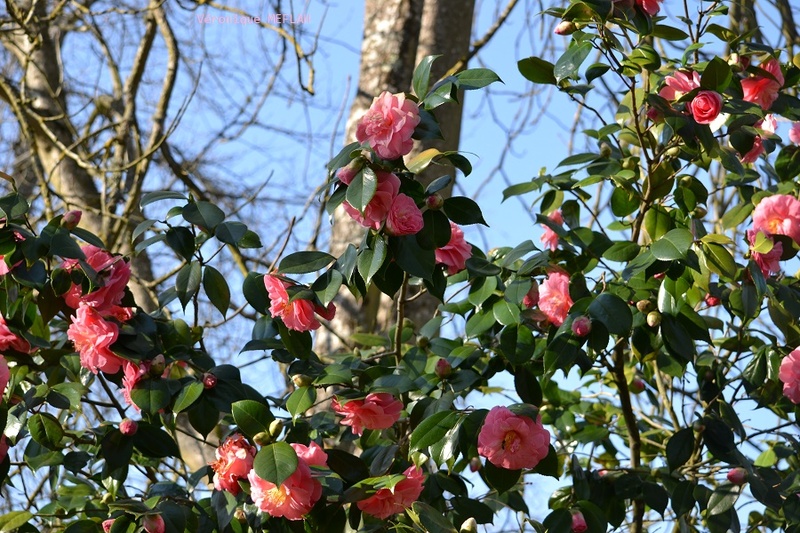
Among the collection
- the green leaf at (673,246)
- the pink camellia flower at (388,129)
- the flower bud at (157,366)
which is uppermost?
the pink camellia flower at (388,129)

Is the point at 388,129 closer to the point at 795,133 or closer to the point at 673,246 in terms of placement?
the point at 673,246

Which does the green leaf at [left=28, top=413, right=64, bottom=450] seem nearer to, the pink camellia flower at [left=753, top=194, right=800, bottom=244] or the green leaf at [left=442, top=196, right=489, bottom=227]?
the green leaf at [left=442, top=196, right=489, bottom=227]

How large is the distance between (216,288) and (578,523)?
1.95 feet

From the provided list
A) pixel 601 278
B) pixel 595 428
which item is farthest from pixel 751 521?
pixel 601 278

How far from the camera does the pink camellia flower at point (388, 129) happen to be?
107 centimetres

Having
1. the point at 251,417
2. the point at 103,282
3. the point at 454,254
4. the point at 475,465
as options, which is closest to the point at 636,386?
the point at 475,465

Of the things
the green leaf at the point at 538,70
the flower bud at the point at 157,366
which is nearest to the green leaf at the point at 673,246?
the green leaf at the point at 538,70

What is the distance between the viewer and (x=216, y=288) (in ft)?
4.19

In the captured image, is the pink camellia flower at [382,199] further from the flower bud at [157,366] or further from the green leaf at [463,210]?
the flower bud at [157,366]

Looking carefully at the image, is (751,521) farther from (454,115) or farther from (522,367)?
(454,115)

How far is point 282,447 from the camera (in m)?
1.08

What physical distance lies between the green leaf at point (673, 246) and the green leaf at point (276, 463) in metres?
0.52

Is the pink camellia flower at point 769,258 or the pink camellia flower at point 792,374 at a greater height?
the pink camellia flower at point 769,258

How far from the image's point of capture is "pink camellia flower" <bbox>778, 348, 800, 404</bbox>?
4.16ft
